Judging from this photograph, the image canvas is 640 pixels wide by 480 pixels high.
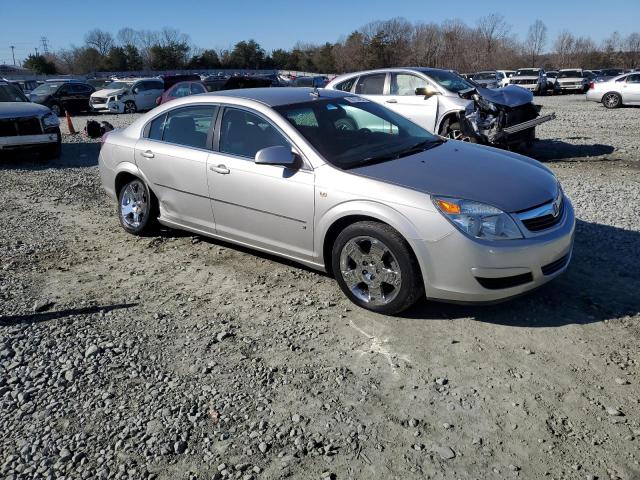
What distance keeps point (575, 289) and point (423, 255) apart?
1.53 metres

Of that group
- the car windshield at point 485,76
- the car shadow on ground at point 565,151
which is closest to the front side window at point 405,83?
the car shadow on ground at point 565,151

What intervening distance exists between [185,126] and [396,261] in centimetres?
276

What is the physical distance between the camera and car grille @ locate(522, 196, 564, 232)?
376 centimetres

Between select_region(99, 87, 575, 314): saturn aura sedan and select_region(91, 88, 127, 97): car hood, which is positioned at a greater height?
select_region(99, 87, 575, 314): saturn aura sedan

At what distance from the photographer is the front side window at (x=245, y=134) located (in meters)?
4.66

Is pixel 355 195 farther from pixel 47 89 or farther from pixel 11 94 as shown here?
pixel 47 89

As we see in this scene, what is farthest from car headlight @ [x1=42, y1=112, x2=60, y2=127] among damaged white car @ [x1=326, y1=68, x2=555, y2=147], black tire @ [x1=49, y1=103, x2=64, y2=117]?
black tire @ [x1=49, y1=103, x2=64, y2=117]

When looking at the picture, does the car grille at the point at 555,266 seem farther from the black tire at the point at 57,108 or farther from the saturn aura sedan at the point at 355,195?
the black tire at the point at 57,108

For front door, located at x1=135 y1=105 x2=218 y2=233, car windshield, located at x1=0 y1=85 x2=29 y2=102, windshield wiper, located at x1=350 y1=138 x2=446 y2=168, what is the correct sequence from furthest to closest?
car windshield, located at x1=0 y1=85 x2=29 y2=102, front door, located at x1=135 y1=105 x2=218 y2=233, windshield wiper, located at x1=350 y1=138 x2=446 y2=168

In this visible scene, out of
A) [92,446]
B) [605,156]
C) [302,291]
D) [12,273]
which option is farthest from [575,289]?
[605,156]

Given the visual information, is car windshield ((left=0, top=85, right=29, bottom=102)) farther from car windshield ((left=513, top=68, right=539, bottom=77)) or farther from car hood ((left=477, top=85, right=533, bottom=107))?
car windshield ((left=513, top=68, right=539, bottom=77))

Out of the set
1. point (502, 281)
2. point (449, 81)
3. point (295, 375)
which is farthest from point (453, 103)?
point (295, 375)

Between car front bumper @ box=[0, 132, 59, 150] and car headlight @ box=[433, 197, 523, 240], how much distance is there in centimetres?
1004

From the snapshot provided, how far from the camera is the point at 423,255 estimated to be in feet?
12.2
